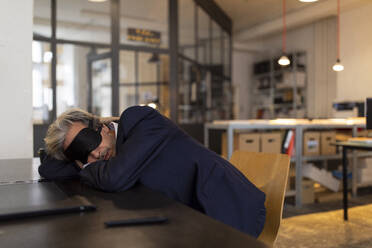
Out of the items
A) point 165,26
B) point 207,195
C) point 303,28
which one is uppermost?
point 303,28

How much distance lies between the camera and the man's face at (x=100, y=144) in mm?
1260

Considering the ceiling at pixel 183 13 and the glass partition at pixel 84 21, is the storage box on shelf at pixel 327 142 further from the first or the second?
the glass partition at pixel 84 21

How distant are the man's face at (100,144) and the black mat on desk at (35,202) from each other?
202 mm

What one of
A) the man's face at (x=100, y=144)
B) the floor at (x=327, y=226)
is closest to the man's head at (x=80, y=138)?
the man's face at (x=100, y=144)

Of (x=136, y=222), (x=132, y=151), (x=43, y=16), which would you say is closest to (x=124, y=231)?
(x=136, y=222)

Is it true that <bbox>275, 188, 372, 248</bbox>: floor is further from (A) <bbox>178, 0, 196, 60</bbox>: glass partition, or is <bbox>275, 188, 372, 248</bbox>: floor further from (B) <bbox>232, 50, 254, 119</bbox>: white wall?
(B) <bbox>232, 50, 254, 119</bbox>: white wall

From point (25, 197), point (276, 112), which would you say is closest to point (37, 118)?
point (25, 197)

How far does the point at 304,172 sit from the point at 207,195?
10.8ft

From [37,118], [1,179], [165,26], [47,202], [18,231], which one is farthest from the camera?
[165,26]

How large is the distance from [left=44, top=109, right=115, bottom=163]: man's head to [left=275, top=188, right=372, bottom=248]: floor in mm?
1838

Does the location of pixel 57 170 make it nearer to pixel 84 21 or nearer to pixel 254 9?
pixel 84 21

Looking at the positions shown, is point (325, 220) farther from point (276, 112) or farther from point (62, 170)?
point (276, 112)

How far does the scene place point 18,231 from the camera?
0.64m

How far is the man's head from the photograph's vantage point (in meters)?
1.24
